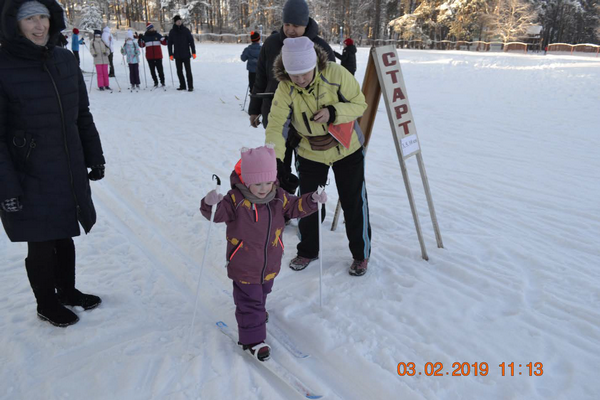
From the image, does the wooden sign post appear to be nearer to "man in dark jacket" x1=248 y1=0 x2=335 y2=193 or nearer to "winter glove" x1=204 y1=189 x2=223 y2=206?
"man in dark jacket" x1=248 y1=0 x2=335 y2=193

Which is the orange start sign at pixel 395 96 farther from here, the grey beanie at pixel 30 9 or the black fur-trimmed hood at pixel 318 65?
the grey beanie at pixel 30 9

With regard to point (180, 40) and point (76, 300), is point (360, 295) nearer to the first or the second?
point (76, 300)

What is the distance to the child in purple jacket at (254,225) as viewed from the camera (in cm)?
242

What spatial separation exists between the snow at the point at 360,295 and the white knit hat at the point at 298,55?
1712 millimetres

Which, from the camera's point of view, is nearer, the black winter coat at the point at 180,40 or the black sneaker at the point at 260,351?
the black sneaker at the point at 260,351

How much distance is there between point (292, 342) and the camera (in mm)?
2812

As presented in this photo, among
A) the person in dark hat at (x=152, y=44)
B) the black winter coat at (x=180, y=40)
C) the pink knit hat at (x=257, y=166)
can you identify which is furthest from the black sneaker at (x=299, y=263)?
the person in dark hat at (x=152, y=44)

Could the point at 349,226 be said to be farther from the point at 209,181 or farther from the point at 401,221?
the point at 209,181

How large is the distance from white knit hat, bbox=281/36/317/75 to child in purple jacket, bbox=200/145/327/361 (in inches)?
25.6

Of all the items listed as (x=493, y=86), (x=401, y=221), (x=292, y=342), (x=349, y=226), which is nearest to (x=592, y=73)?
(x=493, y=86)

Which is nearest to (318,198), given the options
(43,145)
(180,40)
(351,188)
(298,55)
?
(351,188)

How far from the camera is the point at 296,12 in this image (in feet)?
11.2

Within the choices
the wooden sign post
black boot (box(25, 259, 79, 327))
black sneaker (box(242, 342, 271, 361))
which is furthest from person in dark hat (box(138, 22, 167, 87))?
black sneaker (box(242, 342, 271, 361))

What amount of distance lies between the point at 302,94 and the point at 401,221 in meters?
2.17
